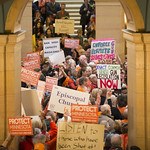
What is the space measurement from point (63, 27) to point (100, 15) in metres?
2.63

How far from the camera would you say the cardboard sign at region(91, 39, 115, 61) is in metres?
18.9

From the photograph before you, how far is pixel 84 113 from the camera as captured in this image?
38.8 feet

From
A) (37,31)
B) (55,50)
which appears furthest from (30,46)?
(55,50)

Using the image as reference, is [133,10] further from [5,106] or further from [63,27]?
[63,27]

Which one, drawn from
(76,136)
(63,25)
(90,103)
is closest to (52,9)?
(63,25)

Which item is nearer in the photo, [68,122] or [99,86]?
[68,122]

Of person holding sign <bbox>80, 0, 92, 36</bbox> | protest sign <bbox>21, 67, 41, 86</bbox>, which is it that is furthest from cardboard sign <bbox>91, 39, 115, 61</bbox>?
person holding sign <bbox>80, 0, 92, 36</bbox>

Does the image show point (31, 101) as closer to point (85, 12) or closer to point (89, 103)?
point (89, 103)

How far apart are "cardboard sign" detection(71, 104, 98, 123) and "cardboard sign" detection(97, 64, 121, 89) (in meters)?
4.10

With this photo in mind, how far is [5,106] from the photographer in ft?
40.0

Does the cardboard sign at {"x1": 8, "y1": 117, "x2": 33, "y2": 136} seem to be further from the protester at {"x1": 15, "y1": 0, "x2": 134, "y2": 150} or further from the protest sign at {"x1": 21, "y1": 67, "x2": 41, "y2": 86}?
the protest sign at {"x1": 21, "y1": 67, "x2": 41, "y2": 86}

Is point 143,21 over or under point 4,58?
over

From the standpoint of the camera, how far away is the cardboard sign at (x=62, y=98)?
43.1 ft

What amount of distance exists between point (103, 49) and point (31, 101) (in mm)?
6174
